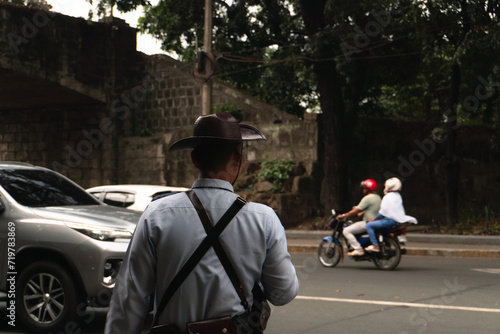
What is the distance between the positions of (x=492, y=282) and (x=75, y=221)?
6040mm

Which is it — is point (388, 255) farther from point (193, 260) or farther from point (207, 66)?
point (193, 260)

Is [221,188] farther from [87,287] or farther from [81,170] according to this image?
[81,170]

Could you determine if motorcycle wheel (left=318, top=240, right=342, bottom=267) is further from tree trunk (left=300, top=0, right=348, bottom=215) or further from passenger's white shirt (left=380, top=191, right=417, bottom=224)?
tree trunk (left=300, top=0, right=348, bottom=215)

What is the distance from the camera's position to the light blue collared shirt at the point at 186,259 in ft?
8.64

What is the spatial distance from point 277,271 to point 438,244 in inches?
534

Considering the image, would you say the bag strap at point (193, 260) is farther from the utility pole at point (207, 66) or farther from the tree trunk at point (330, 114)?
the tree trunk at point (330, 114)

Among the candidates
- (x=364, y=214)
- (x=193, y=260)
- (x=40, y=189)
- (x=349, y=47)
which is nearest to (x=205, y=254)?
(x=193, y=260)

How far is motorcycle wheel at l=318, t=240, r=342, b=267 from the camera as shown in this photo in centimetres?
Result: 1235

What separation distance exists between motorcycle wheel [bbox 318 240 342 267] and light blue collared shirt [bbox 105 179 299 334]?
972 cm

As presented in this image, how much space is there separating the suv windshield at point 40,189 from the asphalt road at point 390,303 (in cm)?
124

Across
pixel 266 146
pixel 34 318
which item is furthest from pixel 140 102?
pixel 34 318

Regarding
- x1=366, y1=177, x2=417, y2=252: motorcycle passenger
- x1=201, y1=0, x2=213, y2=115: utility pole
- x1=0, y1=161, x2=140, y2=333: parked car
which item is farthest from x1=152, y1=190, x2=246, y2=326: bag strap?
x1=201, y1=0, x2=213, y2=115: utility pole

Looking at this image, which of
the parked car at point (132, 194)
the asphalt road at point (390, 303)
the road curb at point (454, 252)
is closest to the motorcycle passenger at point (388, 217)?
the asphalt road at point (390, 303)

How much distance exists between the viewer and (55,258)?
6.88 m
